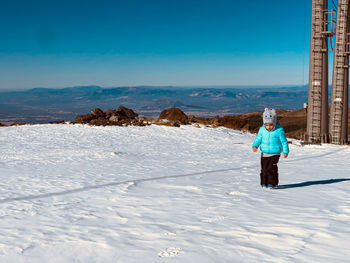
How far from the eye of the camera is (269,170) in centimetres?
710

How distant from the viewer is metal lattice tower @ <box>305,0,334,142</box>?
18.7 m

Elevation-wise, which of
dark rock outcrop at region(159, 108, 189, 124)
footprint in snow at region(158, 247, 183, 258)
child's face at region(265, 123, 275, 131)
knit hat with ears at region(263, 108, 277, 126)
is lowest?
footprint in snow at region(158, 247, 183, 258)

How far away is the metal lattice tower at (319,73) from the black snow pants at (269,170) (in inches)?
543

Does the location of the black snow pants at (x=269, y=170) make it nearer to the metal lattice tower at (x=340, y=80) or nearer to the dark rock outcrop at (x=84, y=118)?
the metal lattice tower at (x=340, y=80)

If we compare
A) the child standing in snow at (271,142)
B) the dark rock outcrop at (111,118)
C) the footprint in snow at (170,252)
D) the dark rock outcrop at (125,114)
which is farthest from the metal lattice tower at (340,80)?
the footprint in snow at (170,252)

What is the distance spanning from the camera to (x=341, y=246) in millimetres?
3875

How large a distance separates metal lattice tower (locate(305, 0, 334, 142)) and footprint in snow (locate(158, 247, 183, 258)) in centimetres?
1768

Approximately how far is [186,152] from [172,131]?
650 cm

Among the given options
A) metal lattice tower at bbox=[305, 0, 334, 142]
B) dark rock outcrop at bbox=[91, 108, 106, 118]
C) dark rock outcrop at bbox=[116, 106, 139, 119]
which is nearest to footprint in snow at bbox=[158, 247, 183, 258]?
metal lattice tower at bbox=[305, 0, 334, 142]

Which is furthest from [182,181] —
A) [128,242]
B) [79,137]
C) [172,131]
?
[172,131]

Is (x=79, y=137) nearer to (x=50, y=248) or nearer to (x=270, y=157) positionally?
(x=270, y=157)

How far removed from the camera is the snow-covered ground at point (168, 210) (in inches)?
148

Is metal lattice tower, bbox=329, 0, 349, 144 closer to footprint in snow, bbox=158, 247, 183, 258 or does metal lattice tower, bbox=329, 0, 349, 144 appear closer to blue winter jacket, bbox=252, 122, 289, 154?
blue winter jacket, bbox=252, 122, 289, 154

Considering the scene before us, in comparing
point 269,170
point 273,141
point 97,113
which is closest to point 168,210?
point 269,170
